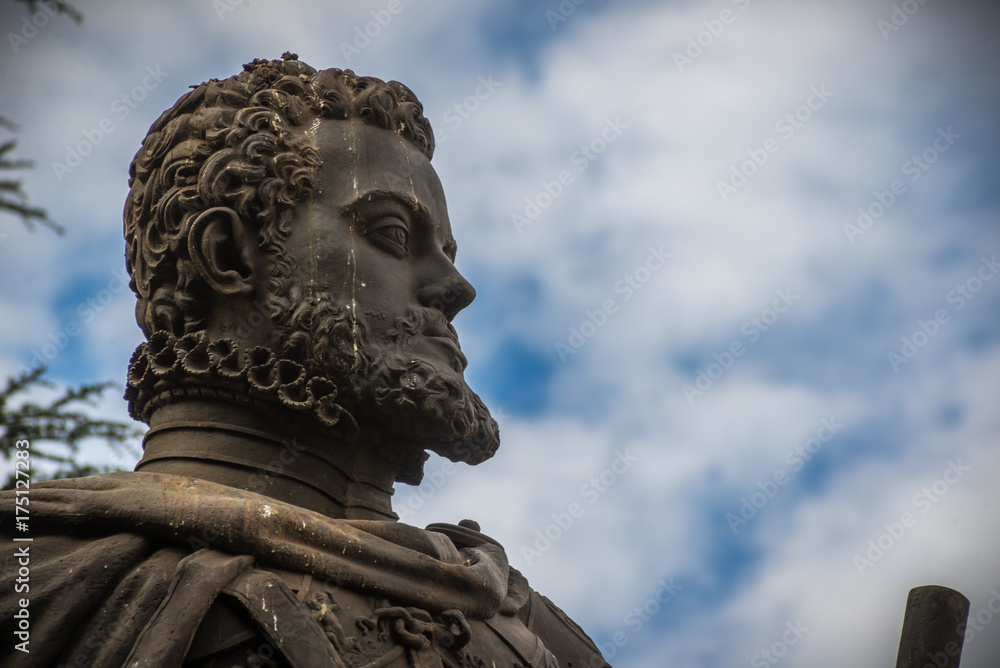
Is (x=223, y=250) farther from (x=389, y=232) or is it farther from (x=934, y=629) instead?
(x=934, y=629)

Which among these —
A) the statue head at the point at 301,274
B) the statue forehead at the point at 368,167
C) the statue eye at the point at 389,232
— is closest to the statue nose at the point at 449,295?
the statue head at the point at 301,274

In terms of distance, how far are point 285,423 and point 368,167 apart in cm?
142

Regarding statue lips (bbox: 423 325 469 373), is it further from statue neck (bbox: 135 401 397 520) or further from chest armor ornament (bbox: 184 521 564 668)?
chest armor ornament (bbox: 184 521 564 668)

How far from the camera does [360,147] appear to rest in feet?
21.4

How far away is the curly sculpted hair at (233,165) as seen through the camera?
6.11m

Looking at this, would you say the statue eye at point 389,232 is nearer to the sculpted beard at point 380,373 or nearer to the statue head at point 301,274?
the statue head at point 301,274

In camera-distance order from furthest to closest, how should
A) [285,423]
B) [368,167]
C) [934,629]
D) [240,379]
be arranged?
[368,167]
[285,423]
[240,379]
[934,629]

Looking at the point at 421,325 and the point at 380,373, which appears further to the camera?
the point at 421,325

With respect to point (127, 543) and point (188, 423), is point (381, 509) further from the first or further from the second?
point (127, 543)

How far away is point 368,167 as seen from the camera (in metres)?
6.45

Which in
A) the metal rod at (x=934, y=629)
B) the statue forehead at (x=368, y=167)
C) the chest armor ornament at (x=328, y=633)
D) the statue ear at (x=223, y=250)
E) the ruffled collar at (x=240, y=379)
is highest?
the statue forehead at (x=368, y=167)

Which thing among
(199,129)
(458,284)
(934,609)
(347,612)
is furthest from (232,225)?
(934,609)

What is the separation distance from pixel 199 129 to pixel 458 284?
156cm

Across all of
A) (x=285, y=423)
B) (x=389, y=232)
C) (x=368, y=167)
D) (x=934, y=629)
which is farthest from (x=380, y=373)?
(x=934, y=629)
